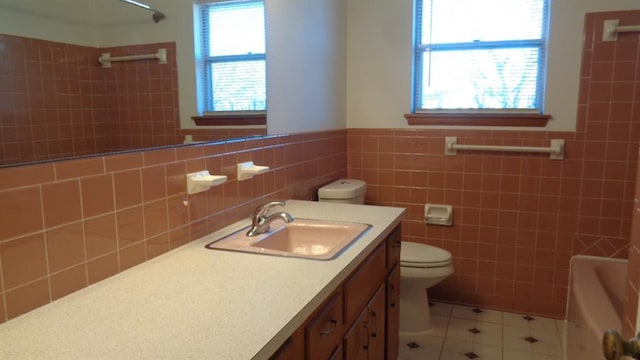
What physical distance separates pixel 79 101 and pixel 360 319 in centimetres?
111

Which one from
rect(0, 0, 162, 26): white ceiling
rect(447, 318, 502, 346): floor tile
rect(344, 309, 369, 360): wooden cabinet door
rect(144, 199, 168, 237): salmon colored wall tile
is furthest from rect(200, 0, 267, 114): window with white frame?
rect(447, 318, 502, 346): floor tile

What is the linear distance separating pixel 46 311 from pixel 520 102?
2712 millimetres

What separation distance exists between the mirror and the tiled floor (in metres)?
1.71

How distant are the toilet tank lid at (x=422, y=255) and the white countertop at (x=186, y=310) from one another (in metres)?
1.23

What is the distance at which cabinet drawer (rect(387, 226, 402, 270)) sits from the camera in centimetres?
202

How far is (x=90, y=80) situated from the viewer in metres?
1.33

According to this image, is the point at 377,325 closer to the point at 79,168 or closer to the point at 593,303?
the point at 593,303

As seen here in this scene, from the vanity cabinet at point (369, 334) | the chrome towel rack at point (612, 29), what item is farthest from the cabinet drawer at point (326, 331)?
the chrome towel rack at point (612, 29)

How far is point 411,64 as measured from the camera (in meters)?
3.08

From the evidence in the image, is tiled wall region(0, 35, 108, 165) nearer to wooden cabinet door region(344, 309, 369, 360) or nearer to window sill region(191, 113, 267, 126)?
window sill region(191, 113, 267, 126)

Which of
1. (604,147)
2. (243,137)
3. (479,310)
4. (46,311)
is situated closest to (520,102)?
(604,147)

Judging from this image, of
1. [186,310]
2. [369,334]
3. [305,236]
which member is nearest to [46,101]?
[186,310]

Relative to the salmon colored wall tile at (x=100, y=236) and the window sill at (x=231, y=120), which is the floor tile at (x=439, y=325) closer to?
the window sill at (x=231, y=120)

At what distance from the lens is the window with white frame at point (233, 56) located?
1.83 meters
